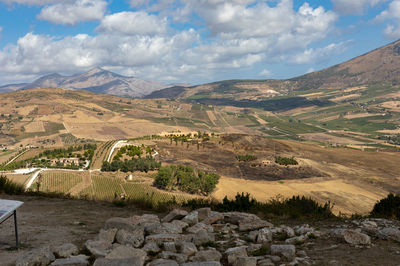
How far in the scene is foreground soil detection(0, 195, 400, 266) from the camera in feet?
29.5

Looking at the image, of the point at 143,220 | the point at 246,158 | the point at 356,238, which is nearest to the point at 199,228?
the point at 143,220

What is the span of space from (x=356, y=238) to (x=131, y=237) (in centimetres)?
779

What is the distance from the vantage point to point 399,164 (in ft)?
319

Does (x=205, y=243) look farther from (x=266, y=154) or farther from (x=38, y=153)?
(x=38, y=153)

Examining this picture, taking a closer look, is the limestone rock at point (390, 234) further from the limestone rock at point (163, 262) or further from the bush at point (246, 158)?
the bush at point (246, 158)

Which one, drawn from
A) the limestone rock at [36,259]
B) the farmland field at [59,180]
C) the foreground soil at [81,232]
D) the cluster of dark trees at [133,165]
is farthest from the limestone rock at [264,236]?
the cluster of dark trees at [133,165]

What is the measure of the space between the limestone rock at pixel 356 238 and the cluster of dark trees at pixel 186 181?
60245 millimetres

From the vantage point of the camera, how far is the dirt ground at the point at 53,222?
10.4m

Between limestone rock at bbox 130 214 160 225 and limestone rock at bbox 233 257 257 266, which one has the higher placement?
limestone rock at bbox 233 257 257 266

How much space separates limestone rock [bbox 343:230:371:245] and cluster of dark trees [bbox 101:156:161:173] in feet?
274

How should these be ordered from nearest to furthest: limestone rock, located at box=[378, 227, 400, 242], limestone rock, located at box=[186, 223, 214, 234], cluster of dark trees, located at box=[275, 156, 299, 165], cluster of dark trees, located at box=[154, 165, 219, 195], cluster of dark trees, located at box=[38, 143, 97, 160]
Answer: limestone rock, located at box=[378, 227, 400, 242] < limestone rock, located at box=[186, 223, 214, 234] < cluster of dark trees, located at box=[154, 165, 219, 195] < cluster of dark trees, located at box=[275, 156, 299, 165] < cluster of dark trees, located at box=[38, 143, 97, 160]

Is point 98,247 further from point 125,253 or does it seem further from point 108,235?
point 125,253

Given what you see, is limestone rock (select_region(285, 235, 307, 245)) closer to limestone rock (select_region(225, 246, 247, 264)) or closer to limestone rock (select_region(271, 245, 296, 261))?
limestone rock (select_region(271, 245, 296, 261))

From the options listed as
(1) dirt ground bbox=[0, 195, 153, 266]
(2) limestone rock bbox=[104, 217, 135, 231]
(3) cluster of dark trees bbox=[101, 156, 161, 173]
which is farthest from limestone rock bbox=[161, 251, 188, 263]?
(3) cluster of dark trees bbox=[101, 156, 161, 173]
